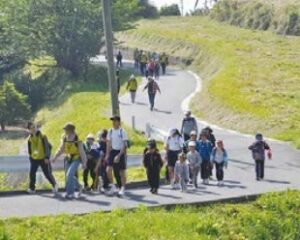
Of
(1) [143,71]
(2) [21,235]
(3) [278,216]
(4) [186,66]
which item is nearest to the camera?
(2) [21,235]

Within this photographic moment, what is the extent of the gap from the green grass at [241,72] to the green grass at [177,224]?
8.73 metres

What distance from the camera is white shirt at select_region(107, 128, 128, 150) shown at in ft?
48.3

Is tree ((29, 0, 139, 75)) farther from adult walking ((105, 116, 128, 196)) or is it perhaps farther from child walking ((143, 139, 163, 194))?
adult walking ((105, 116, 128, 196))

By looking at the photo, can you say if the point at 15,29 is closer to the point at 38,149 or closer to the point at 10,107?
the point at 10,107

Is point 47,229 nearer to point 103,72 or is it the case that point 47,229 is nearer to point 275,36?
point 103,72

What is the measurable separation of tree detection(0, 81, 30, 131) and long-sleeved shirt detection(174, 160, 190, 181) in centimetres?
2122

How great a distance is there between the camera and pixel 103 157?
1556 cm

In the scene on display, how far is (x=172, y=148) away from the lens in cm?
1633

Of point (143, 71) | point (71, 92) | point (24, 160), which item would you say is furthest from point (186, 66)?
point (24, 160)

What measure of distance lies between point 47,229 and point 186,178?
A: 437 centimetres

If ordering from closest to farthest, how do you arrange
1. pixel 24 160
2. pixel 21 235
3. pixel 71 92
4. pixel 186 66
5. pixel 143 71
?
pixel 21 235, pixel 24 160, pixel 71 92, pixel 143 71, pixel 186 66

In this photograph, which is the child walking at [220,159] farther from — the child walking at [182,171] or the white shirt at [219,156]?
the child walking at [182,171]

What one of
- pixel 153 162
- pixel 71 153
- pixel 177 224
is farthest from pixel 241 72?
pixel 177 224

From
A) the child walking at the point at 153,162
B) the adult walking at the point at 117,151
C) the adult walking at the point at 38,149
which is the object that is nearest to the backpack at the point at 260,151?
the child walking at the point at 153,162
